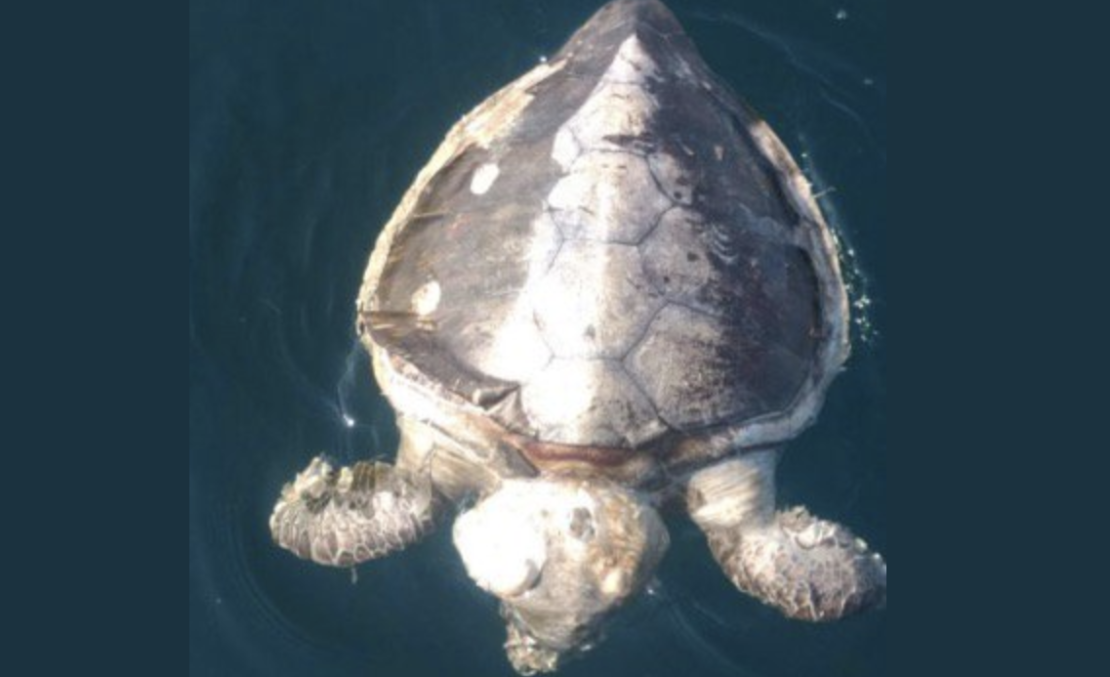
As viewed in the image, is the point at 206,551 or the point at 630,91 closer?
the point at 630,91

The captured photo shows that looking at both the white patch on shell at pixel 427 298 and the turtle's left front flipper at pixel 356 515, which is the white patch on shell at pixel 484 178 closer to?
the white patch on shell at pixel 427 298

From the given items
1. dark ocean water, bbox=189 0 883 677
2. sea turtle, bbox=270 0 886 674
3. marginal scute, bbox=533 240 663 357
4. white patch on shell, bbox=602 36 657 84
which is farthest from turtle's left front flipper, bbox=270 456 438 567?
white patch on shell, bbox=602 36 657 84

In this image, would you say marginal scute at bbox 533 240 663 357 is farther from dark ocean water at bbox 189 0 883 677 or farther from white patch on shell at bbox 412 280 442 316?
dark ocean water at bbox 189 0 883 677

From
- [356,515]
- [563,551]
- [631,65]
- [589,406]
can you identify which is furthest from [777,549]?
[631,65]

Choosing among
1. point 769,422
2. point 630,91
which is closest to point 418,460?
point 769,422

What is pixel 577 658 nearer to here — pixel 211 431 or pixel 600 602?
pixel 600 602

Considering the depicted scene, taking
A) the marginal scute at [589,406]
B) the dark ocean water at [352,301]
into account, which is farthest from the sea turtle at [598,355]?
the dark ocean water at [352,301]
